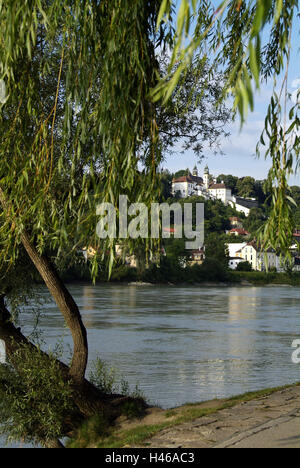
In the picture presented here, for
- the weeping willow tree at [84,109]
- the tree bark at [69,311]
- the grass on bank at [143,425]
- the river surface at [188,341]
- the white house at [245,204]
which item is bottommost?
the river surface at [188,341]

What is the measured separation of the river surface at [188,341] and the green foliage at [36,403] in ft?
3.99

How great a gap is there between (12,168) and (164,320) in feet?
84.9

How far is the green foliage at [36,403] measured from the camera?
6.99 meters

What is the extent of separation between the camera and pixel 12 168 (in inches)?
223

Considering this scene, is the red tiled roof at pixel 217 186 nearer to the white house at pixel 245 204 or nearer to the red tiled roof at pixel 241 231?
the white house at pixel 245 204

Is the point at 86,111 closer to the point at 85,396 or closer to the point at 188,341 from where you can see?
the point at 85,396

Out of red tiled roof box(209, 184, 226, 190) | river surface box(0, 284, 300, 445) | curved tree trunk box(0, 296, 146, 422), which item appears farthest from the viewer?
red tiled roof box(209, 184, 226, 190)

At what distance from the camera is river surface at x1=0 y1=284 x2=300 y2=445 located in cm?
1567

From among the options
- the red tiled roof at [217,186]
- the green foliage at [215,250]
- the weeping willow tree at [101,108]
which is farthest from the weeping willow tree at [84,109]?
the red tiled roof at [217,186]

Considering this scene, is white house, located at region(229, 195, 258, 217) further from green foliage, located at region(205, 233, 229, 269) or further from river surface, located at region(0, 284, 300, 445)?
river surface, located at region(0, 284, 300, 445)

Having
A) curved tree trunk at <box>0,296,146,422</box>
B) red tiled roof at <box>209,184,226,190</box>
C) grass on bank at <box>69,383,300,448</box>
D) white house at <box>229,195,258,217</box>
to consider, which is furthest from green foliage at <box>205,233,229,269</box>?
grass on bank at <box>69,383,300,448</box>

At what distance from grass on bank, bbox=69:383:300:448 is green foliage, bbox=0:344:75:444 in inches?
11.4

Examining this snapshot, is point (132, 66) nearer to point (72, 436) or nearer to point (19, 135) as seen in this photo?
point (19, 135)

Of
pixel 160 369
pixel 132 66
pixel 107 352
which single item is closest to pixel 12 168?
pixel 132 66
